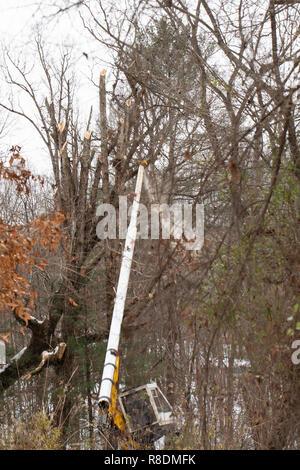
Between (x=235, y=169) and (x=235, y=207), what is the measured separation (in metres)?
0.33

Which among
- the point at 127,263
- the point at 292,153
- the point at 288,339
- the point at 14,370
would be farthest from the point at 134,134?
the point at 288,339

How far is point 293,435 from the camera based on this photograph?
437 cm

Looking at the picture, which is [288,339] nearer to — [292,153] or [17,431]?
[292,153]

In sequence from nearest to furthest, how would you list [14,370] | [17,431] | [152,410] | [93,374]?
[17,431] → [152,410] → [14,370] → [93,374]

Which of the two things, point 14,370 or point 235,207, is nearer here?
point 235,207

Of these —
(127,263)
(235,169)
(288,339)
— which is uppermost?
(235,169)

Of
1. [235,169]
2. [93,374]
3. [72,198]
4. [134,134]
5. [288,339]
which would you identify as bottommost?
[93,374]

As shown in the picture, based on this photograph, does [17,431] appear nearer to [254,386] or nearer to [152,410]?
[254,386]

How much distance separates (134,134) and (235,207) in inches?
341

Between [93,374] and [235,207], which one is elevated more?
[235,207]

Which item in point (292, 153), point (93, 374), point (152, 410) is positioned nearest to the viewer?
point (292, 153)

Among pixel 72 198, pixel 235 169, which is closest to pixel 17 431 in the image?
pixel 235 169

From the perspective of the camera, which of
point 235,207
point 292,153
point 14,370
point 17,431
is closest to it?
point 235,207

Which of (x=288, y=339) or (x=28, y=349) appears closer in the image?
(x=288, y=339)
